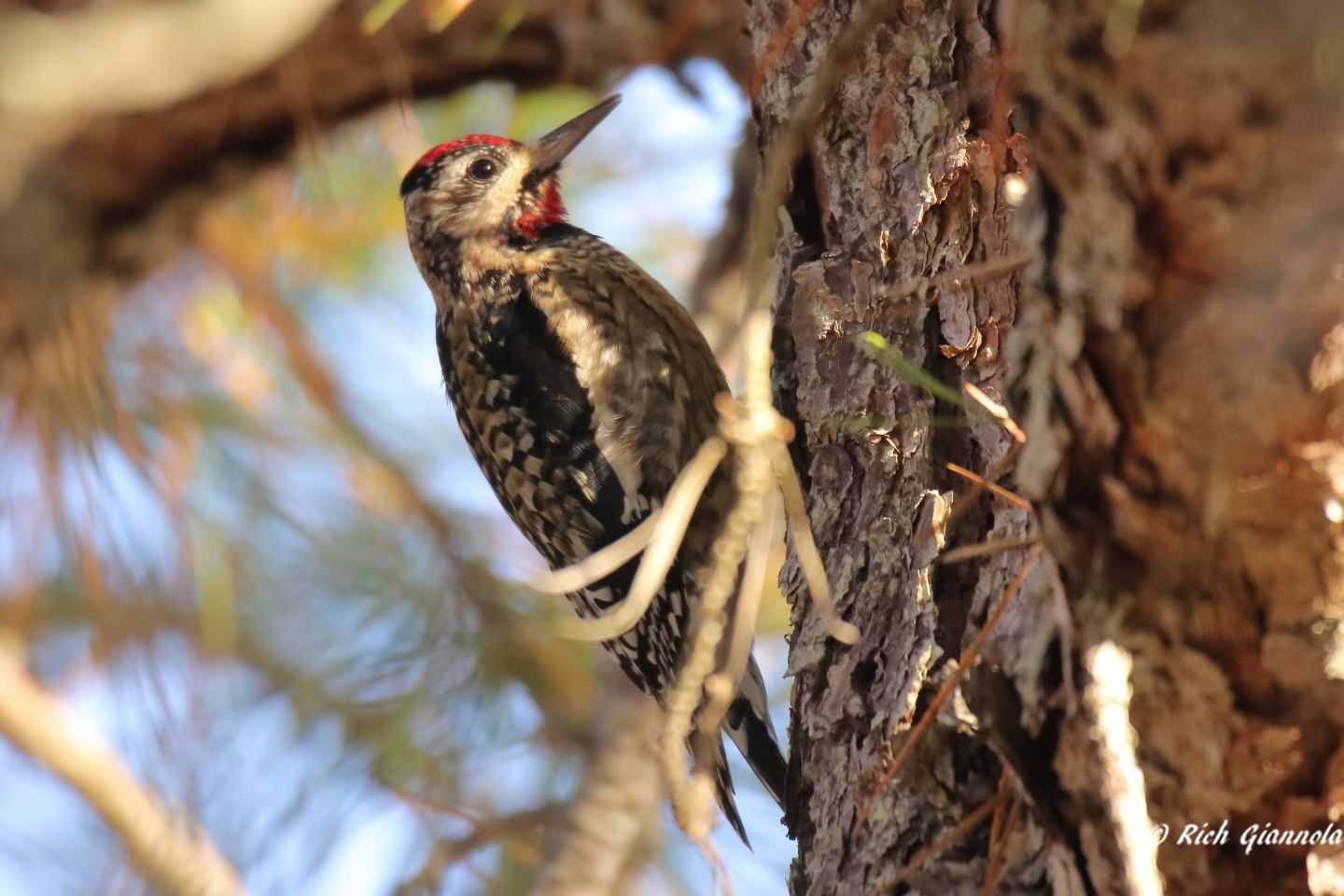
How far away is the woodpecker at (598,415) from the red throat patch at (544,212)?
9cm

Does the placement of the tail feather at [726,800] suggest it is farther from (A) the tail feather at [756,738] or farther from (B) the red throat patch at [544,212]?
(B) the red throat patch at [544,212]

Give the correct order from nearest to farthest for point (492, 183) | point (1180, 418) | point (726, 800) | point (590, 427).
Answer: point (1180, 418) → point (726, 800) → point (590, 427) → point (492, 183)

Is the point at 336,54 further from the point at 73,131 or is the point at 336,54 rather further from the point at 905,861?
the point at 905,861

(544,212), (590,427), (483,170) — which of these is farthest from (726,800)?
(483,170)

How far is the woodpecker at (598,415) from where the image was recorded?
2.53 m

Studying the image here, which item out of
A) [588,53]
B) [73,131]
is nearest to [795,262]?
[73,131]

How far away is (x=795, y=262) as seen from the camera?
1.96 meters

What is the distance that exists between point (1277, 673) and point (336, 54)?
2.53 m

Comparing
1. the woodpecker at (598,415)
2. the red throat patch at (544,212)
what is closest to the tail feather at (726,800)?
the woodpecker at (598,415)

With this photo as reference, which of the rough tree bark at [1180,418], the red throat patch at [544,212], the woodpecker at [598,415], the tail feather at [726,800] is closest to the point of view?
the rough tree bark at [1180,418]

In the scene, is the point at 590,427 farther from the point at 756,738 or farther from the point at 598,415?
the point at 756,738

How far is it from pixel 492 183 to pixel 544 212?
0.14m

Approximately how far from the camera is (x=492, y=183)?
291cm

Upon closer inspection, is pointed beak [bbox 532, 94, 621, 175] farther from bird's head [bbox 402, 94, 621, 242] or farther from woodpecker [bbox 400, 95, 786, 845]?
woodpecker [bbox 400, 95, 786, 845]
